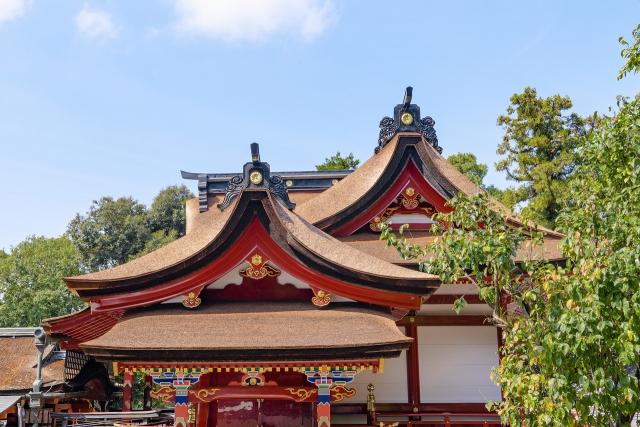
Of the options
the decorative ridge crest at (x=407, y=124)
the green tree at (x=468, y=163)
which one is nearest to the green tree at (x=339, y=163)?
the green tree at (x=468, y=163)

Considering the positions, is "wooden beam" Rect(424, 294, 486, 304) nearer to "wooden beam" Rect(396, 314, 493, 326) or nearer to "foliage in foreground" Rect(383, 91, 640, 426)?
"wooden beam" Rect(396, 314, 493, 326)

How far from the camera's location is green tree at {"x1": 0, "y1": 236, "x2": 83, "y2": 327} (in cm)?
3556

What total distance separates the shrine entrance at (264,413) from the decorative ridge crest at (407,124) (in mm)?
6793

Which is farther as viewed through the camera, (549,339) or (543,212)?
(543,212)

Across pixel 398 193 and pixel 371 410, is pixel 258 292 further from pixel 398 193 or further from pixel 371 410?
pixel 398 193

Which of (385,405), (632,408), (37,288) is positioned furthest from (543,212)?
(37,288)

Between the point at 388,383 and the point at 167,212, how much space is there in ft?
153

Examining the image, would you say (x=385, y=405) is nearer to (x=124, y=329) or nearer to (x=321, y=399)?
(x=321, y=399)

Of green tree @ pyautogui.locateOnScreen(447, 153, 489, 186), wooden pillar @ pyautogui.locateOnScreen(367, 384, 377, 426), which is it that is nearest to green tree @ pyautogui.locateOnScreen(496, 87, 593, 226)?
green tree @ pyautogui.locateOnScreen(447, 153, 489, 186)

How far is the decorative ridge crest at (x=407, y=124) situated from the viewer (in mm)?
13609

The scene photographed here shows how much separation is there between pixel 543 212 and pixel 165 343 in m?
23.4

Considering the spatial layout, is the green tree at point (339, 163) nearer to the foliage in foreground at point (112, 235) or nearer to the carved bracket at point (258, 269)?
the foliage in foreground at point (112, 235)

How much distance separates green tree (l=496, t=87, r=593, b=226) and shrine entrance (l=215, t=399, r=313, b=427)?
20.3m

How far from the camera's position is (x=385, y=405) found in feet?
35.9
